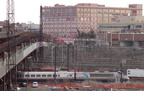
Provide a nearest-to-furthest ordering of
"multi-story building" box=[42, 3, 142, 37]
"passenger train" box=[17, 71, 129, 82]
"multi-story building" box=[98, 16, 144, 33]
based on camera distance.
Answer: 1. "passenger train" box=[17, 71, 129, 82]
2. "multi-story building" box=[98, 16, 144, 33]
3. "multi-story building" box=[42, 3, 142, 37]

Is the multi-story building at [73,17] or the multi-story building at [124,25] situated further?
the multi-story building at [73,17]

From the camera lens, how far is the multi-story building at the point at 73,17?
213 ft

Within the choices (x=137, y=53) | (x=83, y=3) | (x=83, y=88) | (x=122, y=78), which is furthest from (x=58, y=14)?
(x=83, y=88)

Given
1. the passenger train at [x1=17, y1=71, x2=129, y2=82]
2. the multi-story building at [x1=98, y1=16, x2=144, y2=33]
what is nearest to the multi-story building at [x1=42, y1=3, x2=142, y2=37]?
the multi-story building at [x1=98, y1=16, x2=144, y2=33]

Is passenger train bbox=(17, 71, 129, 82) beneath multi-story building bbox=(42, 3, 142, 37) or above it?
beneath

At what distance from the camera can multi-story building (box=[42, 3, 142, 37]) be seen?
64875 mm

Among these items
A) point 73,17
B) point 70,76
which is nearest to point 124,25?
point 73,17

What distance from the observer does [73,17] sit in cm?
6488

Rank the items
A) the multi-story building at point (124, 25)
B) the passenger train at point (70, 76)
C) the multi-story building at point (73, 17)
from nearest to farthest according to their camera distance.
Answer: the passenger train at point (70, 76)
the multi-story building at point (124, 25)
the multi-story building at point (73, 17)

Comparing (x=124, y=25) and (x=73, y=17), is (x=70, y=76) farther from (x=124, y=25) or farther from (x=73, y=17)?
(x=73, y=17)

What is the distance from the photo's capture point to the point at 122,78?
931 inches

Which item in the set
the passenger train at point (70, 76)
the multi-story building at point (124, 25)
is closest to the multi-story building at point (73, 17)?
the multi-story building at point (124, 25)

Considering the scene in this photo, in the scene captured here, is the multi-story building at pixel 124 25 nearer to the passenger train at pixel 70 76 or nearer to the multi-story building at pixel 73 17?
the multi-story building at pixel 73 17

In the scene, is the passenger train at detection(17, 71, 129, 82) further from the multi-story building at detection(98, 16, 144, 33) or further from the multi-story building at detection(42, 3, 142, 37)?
the multi-story building at detection(42, 3, 142, 37)
